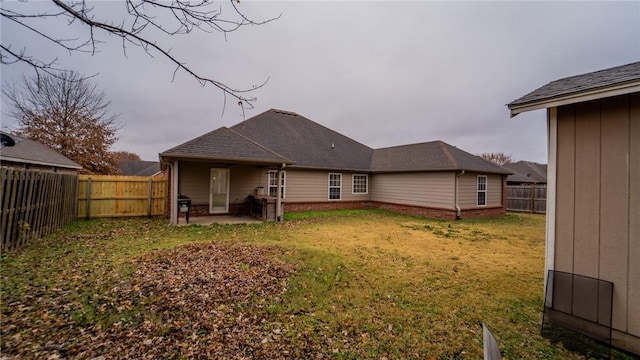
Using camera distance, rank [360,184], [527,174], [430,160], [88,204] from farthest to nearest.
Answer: [527,174] → [360,184] → [430,160] → [88,204]

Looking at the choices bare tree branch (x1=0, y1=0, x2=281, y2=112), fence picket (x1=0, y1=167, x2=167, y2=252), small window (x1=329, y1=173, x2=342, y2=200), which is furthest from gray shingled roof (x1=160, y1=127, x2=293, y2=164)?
bare tree branch (x1=0, y1=0, x2=281, y2=112)

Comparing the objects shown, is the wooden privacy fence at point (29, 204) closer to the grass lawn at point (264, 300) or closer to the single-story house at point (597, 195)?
the grass lawn at point (264, 300)

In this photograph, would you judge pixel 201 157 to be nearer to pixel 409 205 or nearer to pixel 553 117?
pixel 553 117

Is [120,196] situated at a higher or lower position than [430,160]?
lower

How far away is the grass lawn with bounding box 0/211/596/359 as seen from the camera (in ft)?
8.72

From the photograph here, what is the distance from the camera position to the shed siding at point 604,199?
265cm

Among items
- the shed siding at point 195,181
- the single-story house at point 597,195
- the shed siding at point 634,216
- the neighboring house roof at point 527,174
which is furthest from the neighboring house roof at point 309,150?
the neighboring house roof at point 527,174

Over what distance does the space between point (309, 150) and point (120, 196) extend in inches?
371

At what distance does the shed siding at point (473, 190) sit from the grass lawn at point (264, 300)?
590 centimetres

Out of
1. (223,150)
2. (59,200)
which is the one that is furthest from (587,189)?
(59,200)

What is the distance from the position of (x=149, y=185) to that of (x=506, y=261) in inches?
517

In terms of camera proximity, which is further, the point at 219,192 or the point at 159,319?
the point at 219,192

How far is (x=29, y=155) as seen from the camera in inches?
448

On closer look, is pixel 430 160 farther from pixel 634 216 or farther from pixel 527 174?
pixel 527 174
